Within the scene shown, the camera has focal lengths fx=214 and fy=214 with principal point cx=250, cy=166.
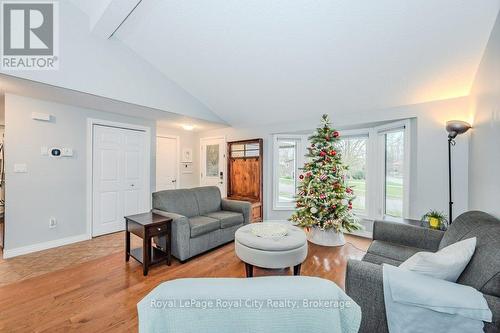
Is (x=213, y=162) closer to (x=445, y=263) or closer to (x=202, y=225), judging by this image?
(x=202, y=225)

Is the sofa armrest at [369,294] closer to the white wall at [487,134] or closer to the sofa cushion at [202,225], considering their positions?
the white wall at [487,134]

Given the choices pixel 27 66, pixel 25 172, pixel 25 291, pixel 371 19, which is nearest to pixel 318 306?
pixel 371 19

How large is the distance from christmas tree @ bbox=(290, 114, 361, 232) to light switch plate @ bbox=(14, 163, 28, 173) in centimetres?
413

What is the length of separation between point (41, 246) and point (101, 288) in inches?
73.7

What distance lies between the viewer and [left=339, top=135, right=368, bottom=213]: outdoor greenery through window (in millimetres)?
3992

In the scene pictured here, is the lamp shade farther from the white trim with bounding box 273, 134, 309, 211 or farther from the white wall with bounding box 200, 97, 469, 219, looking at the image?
the white trim with bounding box 273, 134, 309, 211

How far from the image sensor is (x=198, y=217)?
132 inches

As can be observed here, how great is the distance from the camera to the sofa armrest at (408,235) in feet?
6.72

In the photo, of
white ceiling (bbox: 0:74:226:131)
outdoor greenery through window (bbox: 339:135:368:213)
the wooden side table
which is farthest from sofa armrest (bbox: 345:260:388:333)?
white ceiling (bbox: 0:74:226:131)

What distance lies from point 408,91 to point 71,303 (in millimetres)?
4529

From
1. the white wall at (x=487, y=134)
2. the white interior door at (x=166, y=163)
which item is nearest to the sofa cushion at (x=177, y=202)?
the white interior door at (x=166, y=163)

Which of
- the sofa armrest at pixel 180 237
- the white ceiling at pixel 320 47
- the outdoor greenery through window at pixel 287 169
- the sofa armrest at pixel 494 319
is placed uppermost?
the white ceiling at pixel 320 47

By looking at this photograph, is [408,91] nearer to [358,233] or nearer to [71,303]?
[358,233]

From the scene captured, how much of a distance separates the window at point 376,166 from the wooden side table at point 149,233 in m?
2.53
